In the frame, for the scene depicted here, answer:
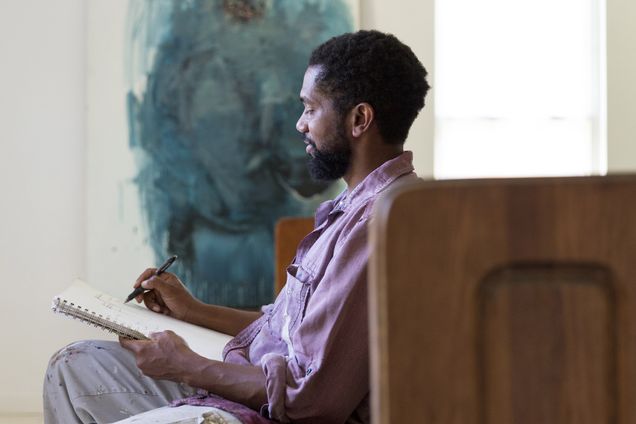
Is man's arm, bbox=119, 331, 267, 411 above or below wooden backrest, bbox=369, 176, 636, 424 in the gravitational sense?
below

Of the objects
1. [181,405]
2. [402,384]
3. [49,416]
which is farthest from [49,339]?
[402,384]

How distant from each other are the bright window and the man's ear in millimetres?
1877

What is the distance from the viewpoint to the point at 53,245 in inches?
139

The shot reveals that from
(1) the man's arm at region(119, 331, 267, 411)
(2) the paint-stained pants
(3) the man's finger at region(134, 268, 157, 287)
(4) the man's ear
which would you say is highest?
(4) the man's ear

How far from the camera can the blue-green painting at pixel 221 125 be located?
3508mm

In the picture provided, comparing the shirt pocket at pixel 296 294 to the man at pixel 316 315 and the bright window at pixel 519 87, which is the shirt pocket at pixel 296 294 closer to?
the man at pixel 316 315

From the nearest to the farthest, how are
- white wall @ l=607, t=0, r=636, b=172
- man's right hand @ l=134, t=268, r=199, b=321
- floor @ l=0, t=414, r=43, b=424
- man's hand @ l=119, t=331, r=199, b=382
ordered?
man's hand @ l=119, t=331, r=199, b=382
man's right hand @ l=134, t=268, r=199, b=321
floor @ l=0, t=414, r=43, b=424
white wall @ l=607, t=0, r=636, b=172

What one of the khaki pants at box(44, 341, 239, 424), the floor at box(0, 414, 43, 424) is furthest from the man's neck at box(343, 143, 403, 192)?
the floor at box(0, 414, 43, 424)

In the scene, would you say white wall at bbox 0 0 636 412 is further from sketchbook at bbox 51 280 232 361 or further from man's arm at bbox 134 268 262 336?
sketchbook at bbox 51 280 232 361

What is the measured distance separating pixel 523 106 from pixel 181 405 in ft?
8.25

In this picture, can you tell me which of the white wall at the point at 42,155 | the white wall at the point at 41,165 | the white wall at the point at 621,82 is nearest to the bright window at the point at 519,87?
the white wall at the point at 621,82

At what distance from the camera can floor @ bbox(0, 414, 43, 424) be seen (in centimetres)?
337

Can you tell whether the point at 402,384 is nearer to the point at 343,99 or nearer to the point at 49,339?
the point at 343,99

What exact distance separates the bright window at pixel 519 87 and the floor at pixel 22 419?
6.01 feet
